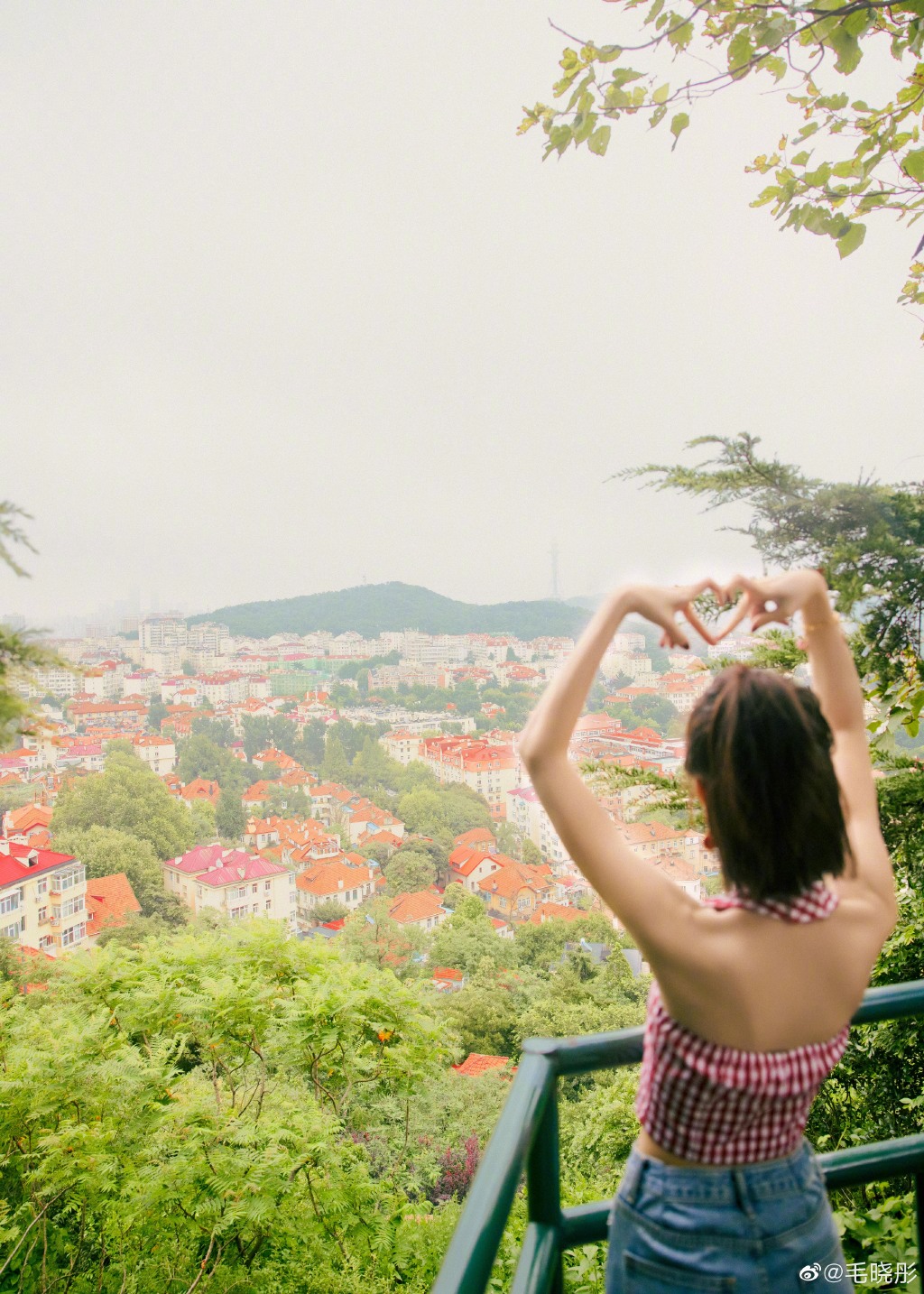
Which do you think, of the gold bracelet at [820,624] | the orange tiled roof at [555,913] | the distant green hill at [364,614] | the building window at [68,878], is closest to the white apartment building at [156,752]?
the distant green hill at [364,614]

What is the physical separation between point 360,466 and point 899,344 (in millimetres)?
45004

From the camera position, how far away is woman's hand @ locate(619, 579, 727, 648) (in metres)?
0.74

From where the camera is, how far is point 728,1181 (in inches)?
24.0

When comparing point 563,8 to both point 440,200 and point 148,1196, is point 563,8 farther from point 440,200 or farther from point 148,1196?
point 440,200

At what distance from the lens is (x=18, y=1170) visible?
141 inches

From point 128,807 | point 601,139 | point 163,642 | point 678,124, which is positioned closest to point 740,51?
point 678,124

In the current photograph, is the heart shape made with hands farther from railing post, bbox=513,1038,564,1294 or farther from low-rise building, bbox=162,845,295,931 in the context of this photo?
low-rise building, bbox=162,845,295,931

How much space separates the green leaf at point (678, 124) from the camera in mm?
2000

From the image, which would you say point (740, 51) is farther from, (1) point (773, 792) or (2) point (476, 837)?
(2) point (476, 837)

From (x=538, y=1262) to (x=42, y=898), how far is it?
12.6 metres

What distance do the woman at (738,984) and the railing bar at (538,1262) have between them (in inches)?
5.4

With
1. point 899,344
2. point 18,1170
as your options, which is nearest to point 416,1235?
point 18,1170

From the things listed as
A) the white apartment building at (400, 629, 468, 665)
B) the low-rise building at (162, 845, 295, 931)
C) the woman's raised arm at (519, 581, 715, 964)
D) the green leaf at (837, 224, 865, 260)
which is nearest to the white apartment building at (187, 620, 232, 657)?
the white apartment building at (400, 629, 468, 665)

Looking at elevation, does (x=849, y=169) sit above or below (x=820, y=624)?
above
